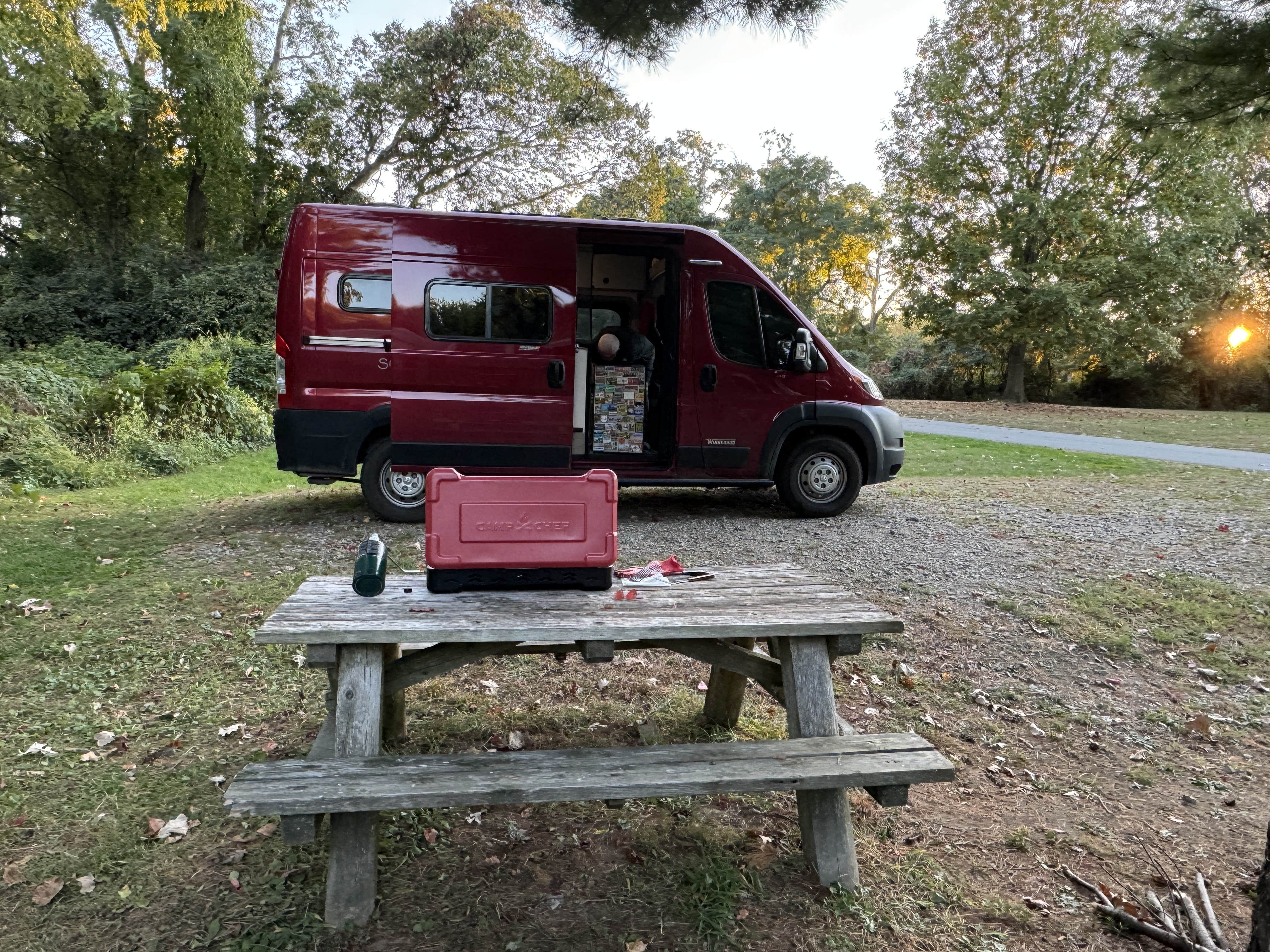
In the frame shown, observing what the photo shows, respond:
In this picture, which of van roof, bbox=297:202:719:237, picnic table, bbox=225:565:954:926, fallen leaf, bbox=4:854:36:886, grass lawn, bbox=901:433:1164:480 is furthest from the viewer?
grass lawn, bbox=901:433:1164:480

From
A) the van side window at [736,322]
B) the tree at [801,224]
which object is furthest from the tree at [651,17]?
the tree at [801,224]

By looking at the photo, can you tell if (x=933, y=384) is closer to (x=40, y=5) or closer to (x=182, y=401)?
(x=182, y=401)

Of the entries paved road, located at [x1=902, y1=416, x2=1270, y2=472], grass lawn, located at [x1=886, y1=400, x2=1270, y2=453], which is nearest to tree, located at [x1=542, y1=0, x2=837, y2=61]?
paved road, located at [x1=902, y1=416, x2=1270, y2=472]

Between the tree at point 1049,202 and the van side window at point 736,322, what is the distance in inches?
619

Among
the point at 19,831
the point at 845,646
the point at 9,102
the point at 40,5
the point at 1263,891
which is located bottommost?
the point at 19,831

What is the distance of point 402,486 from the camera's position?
664 centimetres

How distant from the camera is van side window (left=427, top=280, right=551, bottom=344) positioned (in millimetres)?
6336

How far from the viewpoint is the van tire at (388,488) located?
6496 mm

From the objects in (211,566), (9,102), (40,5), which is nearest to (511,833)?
(211,566)

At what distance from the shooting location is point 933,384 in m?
26.1

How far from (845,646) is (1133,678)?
93.3 inches

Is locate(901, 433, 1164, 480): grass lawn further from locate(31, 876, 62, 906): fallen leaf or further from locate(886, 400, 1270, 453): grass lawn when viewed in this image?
locate(31, 876, 62, 906): fallen leaf

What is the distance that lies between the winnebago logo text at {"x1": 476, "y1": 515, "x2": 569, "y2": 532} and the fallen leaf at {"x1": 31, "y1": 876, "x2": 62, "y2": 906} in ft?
5.11

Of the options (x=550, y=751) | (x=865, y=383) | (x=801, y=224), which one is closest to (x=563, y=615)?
(x=550, y=751)
